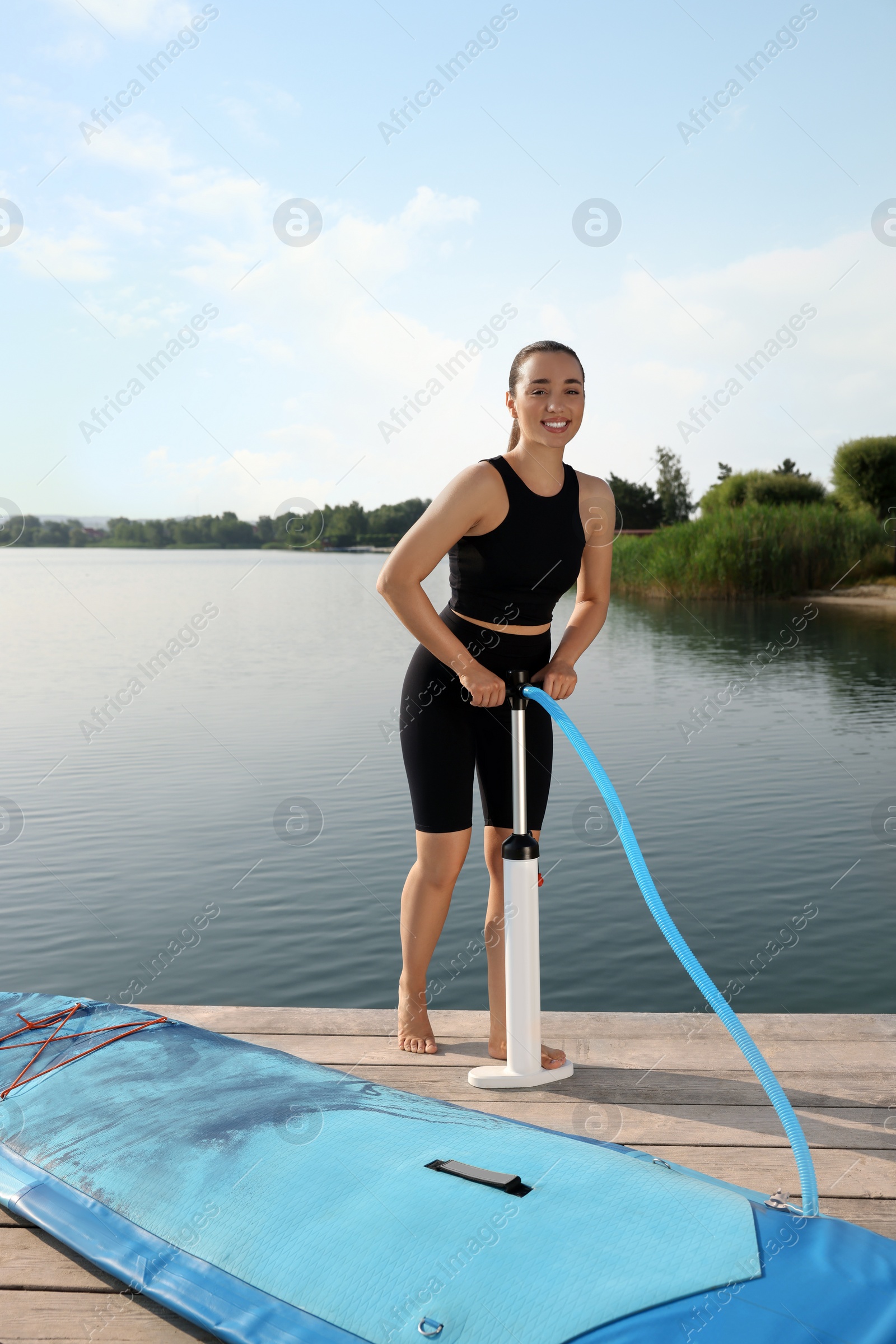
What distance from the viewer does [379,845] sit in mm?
5492

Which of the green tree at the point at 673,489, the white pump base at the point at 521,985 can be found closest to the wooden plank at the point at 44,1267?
the white pump base at the point at 521,985

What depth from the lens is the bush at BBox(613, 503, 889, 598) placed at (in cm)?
1914

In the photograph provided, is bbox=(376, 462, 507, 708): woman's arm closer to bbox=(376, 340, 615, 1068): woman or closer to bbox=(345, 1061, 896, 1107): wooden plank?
bbox=(376, 340, 615, 1068): woman

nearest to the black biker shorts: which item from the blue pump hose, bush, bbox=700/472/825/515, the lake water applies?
the blue pump hose

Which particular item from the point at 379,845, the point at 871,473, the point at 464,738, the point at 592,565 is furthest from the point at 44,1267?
the point at 871,473

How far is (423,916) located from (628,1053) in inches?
21.5

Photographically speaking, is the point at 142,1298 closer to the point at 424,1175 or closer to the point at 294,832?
the point at 424,1175

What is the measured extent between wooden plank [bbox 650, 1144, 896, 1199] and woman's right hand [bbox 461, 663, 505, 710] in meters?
0.88

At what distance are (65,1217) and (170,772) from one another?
591cm

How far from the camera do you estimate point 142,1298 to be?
145 centimetres

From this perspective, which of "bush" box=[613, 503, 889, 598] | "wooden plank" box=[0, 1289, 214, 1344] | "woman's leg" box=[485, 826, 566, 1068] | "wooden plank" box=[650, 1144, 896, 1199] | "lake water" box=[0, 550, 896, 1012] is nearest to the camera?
"wooden plank" box=[0, 1289, 214, 1344]

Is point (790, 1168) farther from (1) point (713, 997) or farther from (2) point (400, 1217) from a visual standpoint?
(2) point (400, 1217)

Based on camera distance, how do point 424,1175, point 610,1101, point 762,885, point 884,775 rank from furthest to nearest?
1. point 884,775
2. point 762,885
3. point 610,1101
4. point 424,1175

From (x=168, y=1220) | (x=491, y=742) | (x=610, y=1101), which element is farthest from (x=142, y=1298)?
(x=491, y=742)
